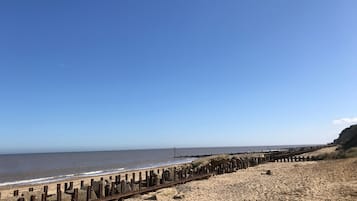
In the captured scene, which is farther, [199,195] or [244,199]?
[199,195]

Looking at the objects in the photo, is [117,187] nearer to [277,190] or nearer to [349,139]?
[277,190]

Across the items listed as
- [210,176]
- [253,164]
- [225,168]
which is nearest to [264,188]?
[210,176]

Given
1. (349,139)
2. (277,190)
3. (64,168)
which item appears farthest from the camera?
(64,168)

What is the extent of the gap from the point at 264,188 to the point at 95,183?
8597mm

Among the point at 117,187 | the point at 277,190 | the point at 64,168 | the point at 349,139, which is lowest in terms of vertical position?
the point at 64,168

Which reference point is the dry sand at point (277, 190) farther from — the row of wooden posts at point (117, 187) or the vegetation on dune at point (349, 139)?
the vegetation on dune at point (349, 139)

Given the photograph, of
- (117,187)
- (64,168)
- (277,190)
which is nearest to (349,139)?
(277,190)

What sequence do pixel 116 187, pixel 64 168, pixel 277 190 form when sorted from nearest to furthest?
pixel 277 190, pixel 116 187, pixel 64 168

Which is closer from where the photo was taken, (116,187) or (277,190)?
(277,190)

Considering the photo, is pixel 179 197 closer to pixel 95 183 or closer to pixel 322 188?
pixel 95 183

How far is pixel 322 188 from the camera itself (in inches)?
680

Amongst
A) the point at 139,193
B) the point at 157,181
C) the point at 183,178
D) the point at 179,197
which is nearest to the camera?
the point at 179,197

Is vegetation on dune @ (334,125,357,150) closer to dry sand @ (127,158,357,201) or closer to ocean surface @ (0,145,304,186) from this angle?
dry sand @ (127,158,357,201)

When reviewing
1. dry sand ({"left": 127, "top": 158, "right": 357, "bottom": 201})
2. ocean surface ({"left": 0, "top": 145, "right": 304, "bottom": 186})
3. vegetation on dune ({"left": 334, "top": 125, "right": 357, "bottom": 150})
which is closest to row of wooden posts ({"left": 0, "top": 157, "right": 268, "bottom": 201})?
dry sand ({"left": 127, "top": 158, "right": 357, "bottom": 201})
